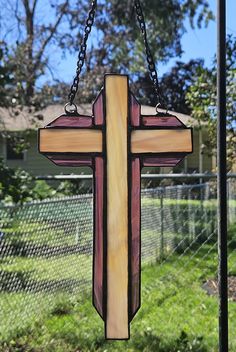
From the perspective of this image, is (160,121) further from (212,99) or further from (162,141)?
(212,99)

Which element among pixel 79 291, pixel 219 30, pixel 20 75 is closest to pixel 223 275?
pixel 219 30

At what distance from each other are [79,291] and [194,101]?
3172 mm

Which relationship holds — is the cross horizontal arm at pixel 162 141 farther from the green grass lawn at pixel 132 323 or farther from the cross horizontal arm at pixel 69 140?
the green grass lawn at pixel 132 323

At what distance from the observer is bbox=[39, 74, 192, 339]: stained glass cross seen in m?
1.82

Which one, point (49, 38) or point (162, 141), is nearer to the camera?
point (162, 141)

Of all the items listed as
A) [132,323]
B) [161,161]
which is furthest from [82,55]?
[132,323]

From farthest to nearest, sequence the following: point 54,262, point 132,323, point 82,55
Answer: point 54,262
point 132,323
point 82,55

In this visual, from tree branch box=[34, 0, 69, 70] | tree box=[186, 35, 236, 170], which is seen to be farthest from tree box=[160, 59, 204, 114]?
tree box=[186, 35, 236, 170]

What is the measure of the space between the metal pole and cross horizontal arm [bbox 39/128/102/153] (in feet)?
1.75

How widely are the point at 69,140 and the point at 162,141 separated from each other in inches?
13.0

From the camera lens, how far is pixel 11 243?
14.9 feet

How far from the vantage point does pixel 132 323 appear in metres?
4.39

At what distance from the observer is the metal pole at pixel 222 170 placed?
2062mm

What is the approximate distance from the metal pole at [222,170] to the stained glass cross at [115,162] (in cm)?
28
